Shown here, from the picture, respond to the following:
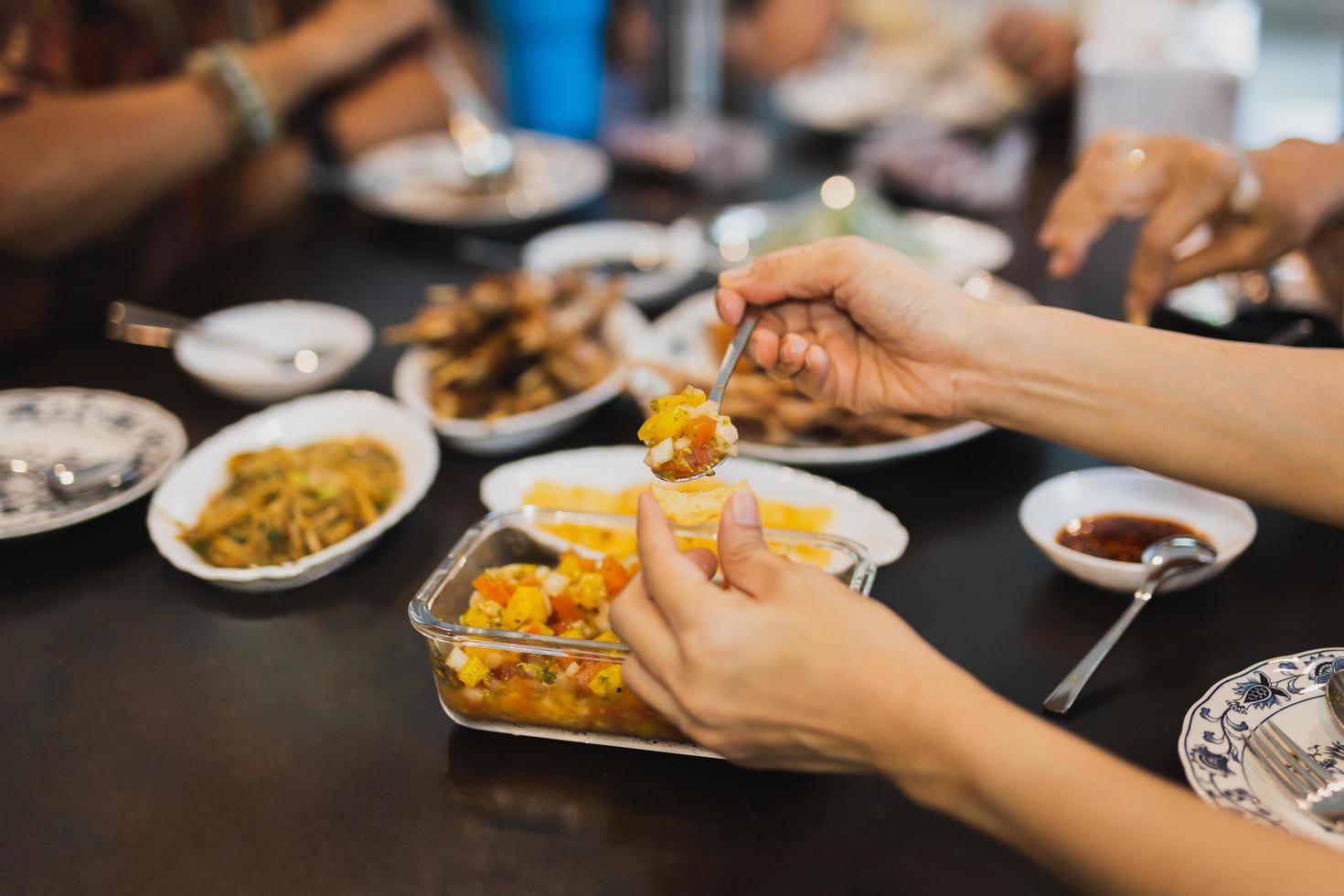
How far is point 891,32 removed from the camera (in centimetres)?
434

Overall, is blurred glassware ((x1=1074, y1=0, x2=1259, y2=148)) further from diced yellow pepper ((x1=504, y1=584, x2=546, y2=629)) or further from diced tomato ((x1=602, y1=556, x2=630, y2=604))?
diced yellow pepper ((x1=504, y1=584, x2=546, y2=629))

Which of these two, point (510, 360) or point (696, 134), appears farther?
point (696, 134)

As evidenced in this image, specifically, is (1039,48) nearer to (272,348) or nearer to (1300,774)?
(272,348)

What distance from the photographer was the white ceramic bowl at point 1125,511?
4.58 ft

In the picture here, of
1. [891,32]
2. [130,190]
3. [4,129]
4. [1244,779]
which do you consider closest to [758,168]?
[891,32]

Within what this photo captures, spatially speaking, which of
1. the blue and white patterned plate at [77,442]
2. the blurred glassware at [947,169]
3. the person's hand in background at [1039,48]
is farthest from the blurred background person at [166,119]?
the person's hand in background at [1039,48]

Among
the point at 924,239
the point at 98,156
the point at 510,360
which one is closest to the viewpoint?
the point at 510,360

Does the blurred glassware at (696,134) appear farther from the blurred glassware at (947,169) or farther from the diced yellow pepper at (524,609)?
the diced yellow pepper at (524,609)

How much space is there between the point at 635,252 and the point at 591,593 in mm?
1532


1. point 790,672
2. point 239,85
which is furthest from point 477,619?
point 239,85

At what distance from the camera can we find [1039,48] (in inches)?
142

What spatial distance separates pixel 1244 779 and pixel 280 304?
7.11 feet

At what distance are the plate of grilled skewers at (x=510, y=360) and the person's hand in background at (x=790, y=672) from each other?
948 mm

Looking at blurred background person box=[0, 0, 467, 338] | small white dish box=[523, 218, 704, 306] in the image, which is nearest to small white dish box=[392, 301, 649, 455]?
small white dish box=[523, 218, 704, 306]
